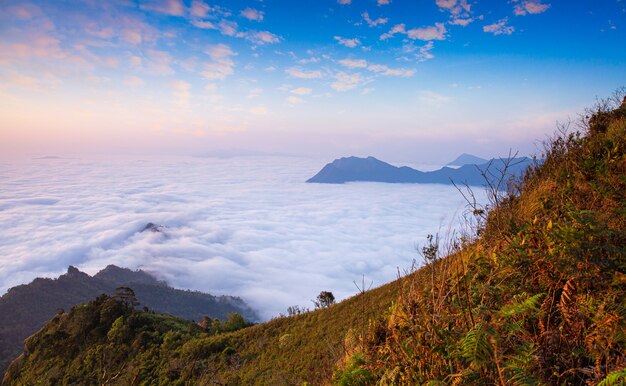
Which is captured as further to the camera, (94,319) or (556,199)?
(94,319)

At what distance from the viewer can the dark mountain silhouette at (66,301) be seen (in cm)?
9269

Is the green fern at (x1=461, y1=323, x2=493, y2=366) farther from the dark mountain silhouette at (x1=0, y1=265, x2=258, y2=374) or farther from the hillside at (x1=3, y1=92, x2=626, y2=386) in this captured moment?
the dark mountain silhouette at (x1=0, y1=265, x2=258, y2=374)

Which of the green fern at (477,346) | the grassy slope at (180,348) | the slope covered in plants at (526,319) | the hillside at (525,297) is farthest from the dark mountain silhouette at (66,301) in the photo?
the green fern at (477,346)

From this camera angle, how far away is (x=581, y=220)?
3418mm

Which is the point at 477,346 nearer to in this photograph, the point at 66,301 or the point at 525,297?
the point at 525,297

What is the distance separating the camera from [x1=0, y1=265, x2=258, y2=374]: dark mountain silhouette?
304 ft

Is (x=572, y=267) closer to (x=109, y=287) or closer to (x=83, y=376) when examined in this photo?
(x=83, y=376)

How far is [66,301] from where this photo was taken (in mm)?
111188

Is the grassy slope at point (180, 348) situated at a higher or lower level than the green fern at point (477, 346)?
lower

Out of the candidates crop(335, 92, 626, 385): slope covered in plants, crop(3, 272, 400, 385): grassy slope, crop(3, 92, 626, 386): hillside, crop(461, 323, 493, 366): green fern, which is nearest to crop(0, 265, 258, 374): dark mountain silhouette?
crop(3, 272, 400, 385): grassy slope

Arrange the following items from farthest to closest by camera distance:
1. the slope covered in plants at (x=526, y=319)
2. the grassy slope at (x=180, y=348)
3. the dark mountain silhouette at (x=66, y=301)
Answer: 1. the dark mountain silhouette at (x=66, y=301)
2. the grassy slope at (x=180, y=348)
3. the slope covered in plants at (x=526, y=319)

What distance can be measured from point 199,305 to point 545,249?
520 feet

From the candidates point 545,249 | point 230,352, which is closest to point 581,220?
point 545,249

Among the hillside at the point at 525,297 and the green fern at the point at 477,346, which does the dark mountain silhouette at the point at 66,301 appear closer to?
the hillside at the point at 525,297
